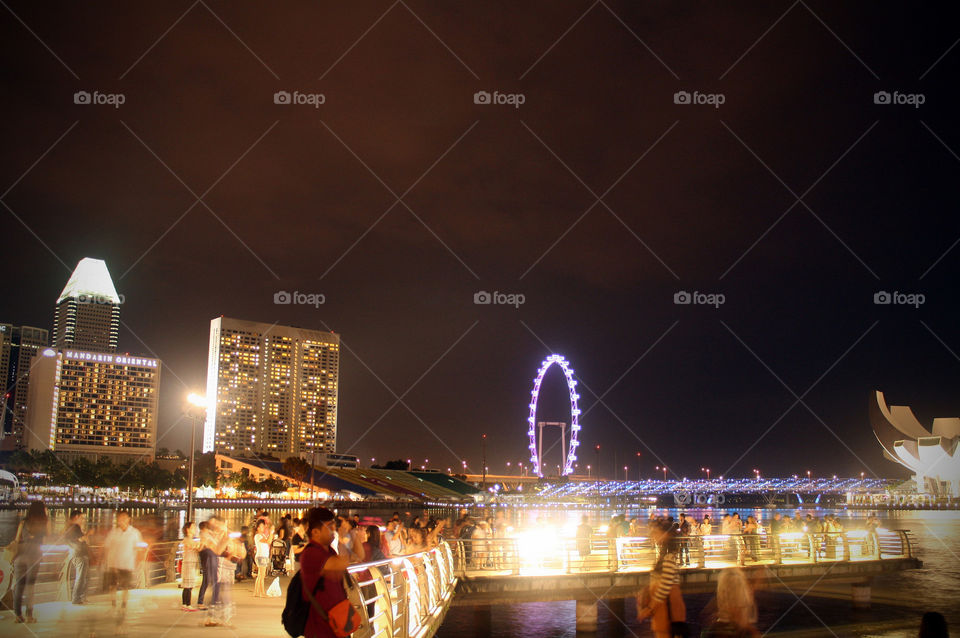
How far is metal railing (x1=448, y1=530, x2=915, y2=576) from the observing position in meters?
23.2

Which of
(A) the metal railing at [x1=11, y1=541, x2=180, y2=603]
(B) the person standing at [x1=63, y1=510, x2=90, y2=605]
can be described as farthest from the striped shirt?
(B) the person standing at [x1=63, y1=510, x2=90, y2=605]

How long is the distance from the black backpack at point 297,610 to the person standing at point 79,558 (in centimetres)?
887

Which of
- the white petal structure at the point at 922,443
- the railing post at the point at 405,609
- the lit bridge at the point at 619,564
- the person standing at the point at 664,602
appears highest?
the white petal structure at the point at 922,443

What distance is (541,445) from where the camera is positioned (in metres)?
153

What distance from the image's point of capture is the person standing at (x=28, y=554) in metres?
12.5

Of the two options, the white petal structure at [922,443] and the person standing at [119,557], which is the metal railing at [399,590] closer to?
the person standing at [119,557]

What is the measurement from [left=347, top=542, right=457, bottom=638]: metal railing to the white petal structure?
187 meters

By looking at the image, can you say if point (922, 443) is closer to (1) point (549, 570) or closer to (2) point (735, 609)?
(1) point (549, 570)

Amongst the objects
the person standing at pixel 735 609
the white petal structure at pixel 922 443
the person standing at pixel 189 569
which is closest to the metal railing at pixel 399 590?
the person standing at pixel 189 569

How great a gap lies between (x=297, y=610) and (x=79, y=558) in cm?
905

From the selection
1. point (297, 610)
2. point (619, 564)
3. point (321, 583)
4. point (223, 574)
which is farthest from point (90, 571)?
point (619, 564)

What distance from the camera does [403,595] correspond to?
37.2ft

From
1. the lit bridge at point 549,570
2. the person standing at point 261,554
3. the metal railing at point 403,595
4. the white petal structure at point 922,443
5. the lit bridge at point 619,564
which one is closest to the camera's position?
the metal railing at point 403,595

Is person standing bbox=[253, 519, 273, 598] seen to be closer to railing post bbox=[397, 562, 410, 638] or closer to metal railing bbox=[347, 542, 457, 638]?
metal railing bbox=[347, 542, 457, 638]
